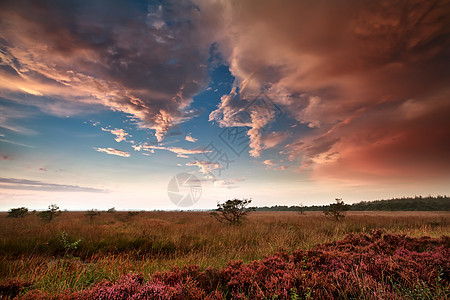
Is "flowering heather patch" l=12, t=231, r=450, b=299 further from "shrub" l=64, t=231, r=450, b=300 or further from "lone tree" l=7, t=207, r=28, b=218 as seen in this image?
"lone tree" l=7, t=207, r=28, b=218

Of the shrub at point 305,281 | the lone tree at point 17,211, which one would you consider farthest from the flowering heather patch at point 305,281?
the lone tree at point 17,211

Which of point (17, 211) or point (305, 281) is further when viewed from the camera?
point (17, 211)

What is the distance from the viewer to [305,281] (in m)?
2.76

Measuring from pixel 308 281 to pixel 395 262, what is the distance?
1821mm

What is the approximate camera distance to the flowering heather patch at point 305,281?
2.38 metres

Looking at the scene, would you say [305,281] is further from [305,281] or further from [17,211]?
[17,211]

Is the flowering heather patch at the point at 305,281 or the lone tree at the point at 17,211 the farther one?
the lone tree at the point at 17,211

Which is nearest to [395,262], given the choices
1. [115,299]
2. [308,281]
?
[308,281]

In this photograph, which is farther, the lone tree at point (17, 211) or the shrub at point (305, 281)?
the lone tree at point (17, 211)

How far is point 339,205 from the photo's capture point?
22203 mm

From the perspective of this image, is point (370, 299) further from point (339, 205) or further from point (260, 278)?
point (339, 205)

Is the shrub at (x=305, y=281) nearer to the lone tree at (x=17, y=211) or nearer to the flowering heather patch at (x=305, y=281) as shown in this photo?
the flowering heather patch at (x=305, y=281)

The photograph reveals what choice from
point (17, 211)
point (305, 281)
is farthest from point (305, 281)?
point (17, 211)

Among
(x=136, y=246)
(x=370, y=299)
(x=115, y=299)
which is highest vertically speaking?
(x=115, y=299)
